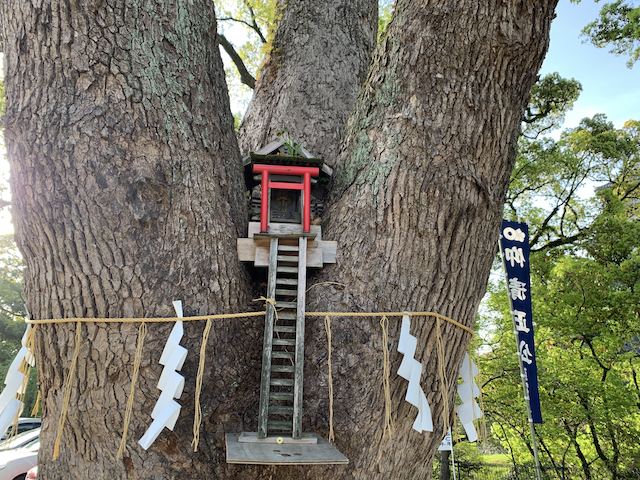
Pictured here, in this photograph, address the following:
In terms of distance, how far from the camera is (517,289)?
14.8 feet

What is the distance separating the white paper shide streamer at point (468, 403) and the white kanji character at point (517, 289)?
2.41 m

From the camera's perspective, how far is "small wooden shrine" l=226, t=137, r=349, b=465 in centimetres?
160

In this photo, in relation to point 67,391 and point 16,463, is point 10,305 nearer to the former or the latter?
point 16,463

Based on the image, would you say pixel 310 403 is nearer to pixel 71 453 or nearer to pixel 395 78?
pixel 71 453

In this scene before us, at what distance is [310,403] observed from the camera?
1.86 metres

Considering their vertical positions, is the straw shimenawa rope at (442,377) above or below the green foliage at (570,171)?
below

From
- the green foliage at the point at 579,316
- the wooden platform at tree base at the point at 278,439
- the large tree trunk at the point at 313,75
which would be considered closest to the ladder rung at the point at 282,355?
the wooden platform at tree base at the point at 278,439

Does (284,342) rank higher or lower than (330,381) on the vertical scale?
higher

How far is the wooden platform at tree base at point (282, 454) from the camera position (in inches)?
58.1

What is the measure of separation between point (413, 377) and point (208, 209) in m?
1.25

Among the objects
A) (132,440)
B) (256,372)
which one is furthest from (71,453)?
(256,372)

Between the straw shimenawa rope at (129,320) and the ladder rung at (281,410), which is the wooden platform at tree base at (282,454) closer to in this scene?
the ladder rung at (281,410)

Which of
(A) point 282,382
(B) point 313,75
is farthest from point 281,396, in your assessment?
(B) point 313,75

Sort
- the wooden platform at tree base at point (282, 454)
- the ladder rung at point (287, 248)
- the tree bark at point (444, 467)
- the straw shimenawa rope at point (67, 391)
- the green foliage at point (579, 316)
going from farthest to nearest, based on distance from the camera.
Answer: the tree bark at point (444, 467) < the green foliage at point (579, 316) < the ladder rung at point (287, 248) < the straw shimenawa rope at point (67, 391) < the wooden platform at tree base at point (282, 454)
